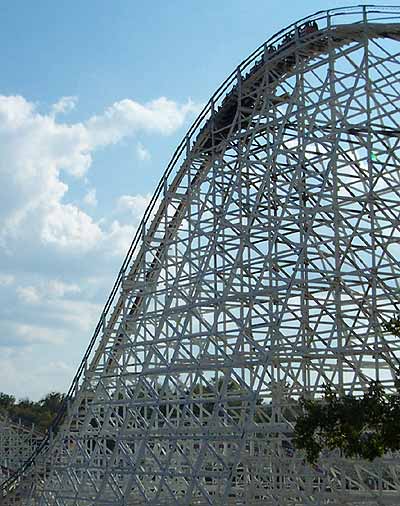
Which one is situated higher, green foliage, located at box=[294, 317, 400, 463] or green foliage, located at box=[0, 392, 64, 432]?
green foliage, located at box=[0, 392, 64, 432]

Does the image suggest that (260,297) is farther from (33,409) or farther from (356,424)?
(33,409)

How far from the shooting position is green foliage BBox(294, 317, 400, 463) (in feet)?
46.8

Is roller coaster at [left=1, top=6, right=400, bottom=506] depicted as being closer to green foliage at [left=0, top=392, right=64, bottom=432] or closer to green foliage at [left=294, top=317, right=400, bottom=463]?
green foliage at [left=294, top=317, right=400, bottom=463]

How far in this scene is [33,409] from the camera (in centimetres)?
7519

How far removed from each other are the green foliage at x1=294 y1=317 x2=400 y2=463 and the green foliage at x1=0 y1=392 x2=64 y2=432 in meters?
44.7

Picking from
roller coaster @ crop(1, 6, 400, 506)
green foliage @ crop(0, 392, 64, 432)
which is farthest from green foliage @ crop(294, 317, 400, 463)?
green foliage @ crop(0, 392, 64, 432)

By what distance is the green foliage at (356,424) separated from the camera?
1425 centimetres

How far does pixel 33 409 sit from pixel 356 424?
208 ft

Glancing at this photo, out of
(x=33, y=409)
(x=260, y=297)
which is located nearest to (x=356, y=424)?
(x=260, y=297)

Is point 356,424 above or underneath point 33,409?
underneath

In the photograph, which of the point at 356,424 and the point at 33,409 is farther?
the point at 33,409

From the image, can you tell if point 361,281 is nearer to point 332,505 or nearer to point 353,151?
point 353,151

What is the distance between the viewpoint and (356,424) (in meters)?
14.7

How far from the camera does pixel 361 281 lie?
20.2 meters
